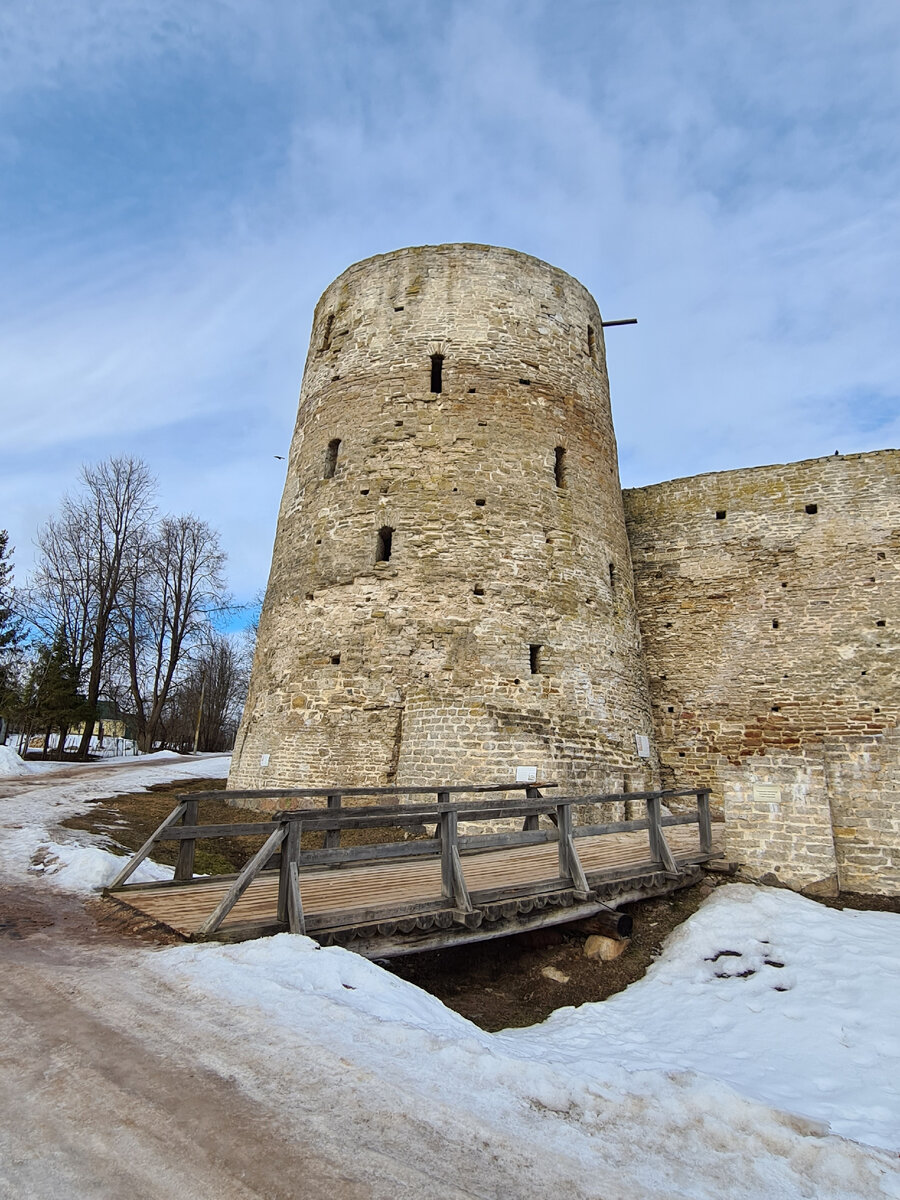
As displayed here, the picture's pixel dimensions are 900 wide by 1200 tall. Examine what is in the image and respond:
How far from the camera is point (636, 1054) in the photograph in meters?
4.61

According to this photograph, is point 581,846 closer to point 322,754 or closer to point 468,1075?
point 322,754

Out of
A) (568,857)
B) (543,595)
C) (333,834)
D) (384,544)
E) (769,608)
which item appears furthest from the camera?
(769,608)

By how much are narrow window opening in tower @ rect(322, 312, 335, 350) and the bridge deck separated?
10.4 metres

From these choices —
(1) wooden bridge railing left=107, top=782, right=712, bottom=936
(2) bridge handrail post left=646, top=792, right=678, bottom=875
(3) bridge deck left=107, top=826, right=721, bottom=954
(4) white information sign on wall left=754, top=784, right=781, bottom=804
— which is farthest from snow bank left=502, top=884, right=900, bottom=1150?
(4) white information sign on wall left=754, top=784, right=781, bottom=804

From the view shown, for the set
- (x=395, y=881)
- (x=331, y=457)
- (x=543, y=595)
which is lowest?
(x=395, y=881)

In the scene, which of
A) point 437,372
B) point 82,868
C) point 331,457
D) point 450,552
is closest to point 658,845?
point 450,552

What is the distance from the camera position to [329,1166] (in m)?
2.52

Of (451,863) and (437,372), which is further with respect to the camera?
(437,372)

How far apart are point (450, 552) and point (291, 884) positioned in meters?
7.49

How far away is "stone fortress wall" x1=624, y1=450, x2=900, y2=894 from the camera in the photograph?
1379 centimetres

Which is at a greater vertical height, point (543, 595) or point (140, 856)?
point (543, 595)

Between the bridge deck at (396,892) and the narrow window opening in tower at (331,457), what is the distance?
24.7 ft

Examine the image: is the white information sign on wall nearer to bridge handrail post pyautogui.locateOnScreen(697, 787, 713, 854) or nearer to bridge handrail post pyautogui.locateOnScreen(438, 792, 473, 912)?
bridge handrail post pyautogui.locateOnScreen(697, 787, 713, 854)

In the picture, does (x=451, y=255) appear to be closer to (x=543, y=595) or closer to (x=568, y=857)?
(x=543, y=595)
